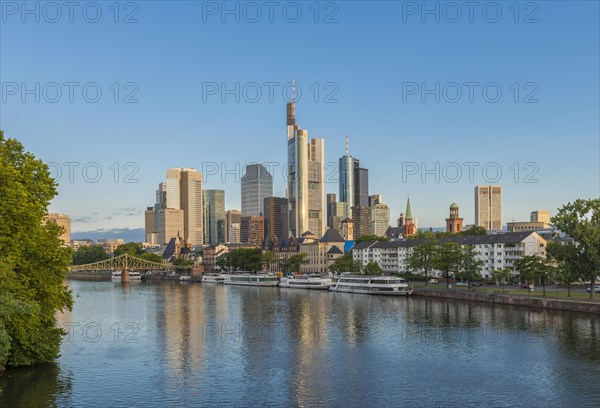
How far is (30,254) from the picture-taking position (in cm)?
4444

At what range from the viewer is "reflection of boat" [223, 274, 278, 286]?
6432 inches

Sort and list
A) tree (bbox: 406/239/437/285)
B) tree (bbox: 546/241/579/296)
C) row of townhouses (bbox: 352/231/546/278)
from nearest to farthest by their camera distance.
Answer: tree (bbox: 546/241/579/296), row of townhouses (bbox: 352/231/546/278), tree (bbox: 406/239/437/285)

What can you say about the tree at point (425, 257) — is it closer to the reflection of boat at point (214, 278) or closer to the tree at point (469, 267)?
the tree at point (469, 267)

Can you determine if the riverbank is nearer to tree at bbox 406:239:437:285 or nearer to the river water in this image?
the river water

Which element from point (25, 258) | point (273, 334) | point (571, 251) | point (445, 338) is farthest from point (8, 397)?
point (571, 251)

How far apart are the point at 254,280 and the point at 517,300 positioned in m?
91.6

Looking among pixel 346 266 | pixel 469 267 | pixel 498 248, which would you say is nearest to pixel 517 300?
pixel 469 267

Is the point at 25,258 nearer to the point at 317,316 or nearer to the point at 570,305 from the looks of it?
the point at 317,316

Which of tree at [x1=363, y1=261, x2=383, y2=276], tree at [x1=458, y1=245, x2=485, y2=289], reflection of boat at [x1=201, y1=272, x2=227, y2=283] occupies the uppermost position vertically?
tree at [x1=458, y1=245, x2=485, y2=289]

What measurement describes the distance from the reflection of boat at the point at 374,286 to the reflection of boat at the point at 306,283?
26.4 ft

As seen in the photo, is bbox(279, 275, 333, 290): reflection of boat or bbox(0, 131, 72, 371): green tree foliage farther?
bbox(279, 275, 333, 290): reflection of boat

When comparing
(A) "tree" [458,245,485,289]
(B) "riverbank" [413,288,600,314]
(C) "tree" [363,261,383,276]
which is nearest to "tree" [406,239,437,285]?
(A) "tree" [458,245,485,289]

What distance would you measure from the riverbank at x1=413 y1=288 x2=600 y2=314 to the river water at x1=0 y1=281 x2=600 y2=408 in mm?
2578

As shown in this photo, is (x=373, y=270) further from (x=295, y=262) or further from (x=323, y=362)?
(x=323, y=362)
